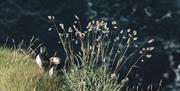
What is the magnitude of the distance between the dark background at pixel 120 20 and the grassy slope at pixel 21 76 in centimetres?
1974

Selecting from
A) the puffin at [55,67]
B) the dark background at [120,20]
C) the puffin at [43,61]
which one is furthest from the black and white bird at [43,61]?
the dark background at [120,20]

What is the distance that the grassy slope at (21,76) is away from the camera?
9.23 meters

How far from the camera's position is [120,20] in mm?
34656

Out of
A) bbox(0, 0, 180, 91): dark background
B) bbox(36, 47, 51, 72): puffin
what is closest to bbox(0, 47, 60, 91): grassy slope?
bbox(36, 47, 51, 72): puffin

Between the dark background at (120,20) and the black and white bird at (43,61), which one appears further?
the dark background at (120,20)

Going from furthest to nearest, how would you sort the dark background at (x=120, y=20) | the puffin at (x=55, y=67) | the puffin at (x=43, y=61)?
the dark background at (x=120, y=20) < the puffin at (x=43, y=61) < the puffin at (x=55, y=67)

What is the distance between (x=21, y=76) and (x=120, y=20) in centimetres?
2518

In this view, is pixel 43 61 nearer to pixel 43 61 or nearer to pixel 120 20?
pixel 43 61

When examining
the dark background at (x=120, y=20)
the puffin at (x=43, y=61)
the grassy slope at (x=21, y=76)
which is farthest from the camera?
the dark background at (x=120, y=20)

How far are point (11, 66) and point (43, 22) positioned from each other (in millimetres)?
24037

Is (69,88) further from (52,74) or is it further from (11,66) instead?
(11,66)

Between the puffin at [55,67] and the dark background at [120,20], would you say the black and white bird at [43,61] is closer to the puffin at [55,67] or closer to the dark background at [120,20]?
the puffin at [55,67]

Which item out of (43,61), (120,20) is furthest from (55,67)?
(120,20)

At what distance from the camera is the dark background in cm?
3147
